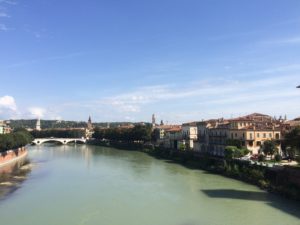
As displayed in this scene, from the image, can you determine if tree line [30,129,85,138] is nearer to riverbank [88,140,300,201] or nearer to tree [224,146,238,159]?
riverbank [88,140,300,201]

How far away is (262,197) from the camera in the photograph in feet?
93.2

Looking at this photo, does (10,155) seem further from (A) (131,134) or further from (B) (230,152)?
(A) (131,134)

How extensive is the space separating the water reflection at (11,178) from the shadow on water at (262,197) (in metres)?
15.4

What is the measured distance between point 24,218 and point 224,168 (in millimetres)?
22092

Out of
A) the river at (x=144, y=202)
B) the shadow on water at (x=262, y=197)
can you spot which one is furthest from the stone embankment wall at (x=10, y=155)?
the shadow on water at (x=262, y=197)

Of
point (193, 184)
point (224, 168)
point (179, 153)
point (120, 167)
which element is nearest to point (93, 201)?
point (193, 184)

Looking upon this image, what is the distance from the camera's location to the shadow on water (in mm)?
24742

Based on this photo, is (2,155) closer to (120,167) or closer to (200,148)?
(120,167)

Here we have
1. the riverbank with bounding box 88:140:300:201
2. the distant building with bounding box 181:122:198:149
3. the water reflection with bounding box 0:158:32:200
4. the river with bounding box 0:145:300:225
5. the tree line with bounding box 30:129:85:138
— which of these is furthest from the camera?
the tree line with bounding box 30:129:85:138

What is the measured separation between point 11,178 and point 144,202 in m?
17.3

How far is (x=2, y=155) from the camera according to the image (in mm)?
50719

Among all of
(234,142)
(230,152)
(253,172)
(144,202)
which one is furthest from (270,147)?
(144,202)

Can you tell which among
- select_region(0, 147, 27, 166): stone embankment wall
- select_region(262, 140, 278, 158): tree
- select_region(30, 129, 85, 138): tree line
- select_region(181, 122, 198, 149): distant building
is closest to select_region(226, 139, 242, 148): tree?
select_region(262, 140, 278, 158): tree

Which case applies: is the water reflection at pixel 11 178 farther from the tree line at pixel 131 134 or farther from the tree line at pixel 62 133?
the tree line at pixel 62 133
